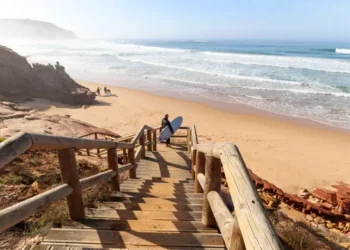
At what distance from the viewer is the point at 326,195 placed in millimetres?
7363

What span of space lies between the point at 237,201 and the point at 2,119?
1166cm

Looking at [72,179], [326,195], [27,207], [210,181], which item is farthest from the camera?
[326,195]

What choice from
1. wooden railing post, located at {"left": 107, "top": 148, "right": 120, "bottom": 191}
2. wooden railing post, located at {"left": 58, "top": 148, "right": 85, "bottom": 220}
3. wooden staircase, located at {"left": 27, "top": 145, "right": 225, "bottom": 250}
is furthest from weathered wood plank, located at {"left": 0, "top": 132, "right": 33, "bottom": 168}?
wooden railing post, located at {"left": 107, "top": 148, "right": 120, "bottom": 191}

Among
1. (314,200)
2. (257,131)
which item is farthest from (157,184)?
(257,131)

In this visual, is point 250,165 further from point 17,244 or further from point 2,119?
point 2,119

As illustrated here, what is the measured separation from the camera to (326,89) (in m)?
21.9

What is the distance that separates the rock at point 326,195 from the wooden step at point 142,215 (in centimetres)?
572

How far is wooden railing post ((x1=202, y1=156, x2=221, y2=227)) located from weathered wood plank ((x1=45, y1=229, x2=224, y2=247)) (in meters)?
0.20

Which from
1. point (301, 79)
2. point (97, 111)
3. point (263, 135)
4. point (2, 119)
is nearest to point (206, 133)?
point (263, 135)

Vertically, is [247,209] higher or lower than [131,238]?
higher

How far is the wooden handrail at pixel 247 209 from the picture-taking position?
44.3 inches

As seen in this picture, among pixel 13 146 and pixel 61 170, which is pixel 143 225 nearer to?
pixel 61 170

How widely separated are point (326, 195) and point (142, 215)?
6.37m

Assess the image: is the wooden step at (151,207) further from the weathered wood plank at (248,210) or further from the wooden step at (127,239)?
the weathered wood plank at (248,210)
